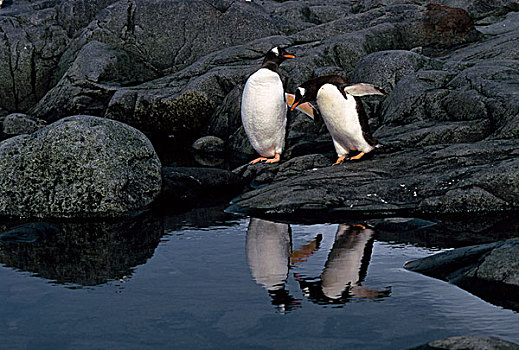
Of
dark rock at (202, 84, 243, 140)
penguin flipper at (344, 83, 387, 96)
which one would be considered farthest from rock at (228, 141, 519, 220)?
dark rock at (202, 84, 243, 140)

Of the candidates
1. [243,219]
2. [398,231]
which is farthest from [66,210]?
[398,231]

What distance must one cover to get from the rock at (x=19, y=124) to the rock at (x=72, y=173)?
8534mm

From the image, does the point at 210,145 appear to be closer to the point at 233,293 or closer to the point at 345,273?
the point at 345,273

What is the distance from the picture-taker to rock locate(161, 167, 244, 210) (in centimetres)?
830

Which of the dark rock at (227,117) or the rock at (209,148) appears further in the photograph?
the dark rock at (227,117)

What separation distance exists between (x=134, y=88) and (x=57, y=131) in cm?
869

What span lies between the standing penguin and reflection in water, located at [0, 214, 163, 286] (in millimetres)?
3076

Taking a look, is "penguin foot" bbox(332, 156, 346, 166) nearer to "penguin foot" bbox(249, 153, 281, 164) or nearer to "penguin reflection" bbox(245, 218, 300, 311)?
"penguin foot" bbox(249, 153, 281, 164)

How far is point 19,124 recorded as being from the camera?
16.0 m

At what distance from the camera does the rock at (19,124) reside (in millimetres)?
15855

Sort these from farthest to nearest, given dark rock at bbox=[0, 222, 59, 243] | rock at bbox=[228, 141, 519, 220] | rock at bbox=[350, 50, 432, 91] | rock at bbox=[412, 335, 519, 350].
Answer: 1. rock at bbox=[350, 50, 432, 91]
2. rock at bbox=[228, 141, 519, 220]
3. dark rock at bbox=[0, 222, 59, 243]
4. rock at bbox=[412, 335, 519, 350]

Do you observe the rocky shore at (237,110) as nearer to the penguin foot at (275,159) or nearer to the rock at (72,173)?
the rock at (72,173)

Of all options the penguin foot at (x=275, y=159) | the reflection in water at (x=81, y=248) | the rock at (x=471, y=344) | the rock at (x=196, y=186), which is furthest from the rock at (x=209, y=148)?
the rock at (x=471, y=344)

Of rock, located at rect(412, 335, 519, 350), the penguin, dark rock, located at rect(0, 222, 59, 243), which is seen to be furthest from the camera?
the penguin
